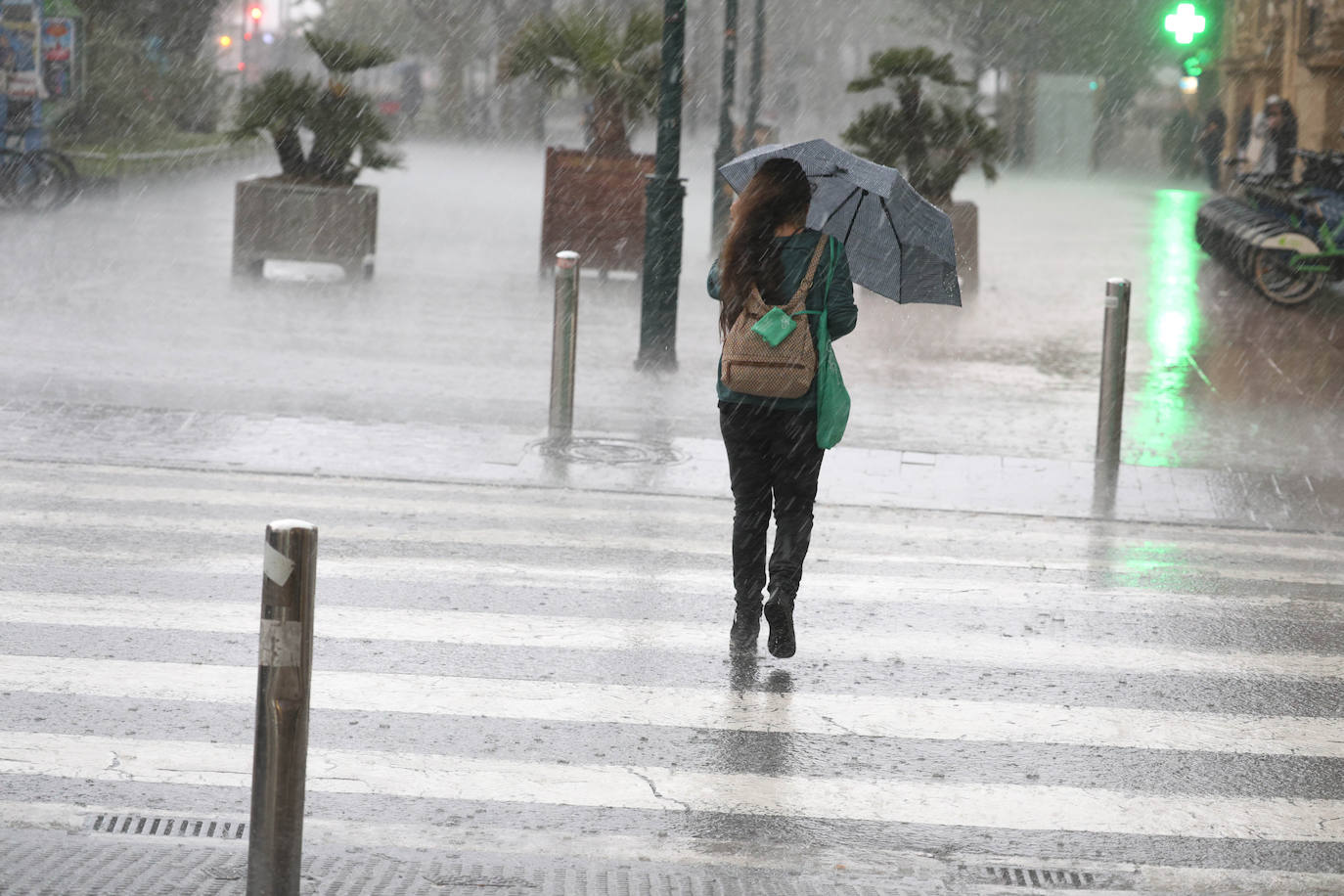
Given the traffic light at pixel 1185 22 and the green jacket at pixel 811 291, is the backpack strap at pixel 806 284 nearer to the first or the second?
the green jacket at pixel 811 291

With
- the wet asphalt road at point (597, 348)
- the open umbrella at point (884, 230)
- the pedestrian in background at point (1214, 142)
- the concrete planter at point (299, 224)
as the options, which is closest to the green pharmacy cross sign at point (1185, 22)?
the wet asphalt road at point (597, 348)

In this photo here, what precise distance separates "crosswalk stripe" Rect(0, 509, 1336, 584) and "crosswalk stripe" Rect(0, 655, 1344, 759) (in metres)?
2.03

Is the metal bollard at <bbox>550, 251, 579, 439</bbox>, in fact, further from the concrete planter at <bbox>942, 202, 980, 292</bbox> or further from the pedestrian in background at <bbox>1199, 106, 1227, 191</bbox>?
the pedestrian in background at <bbox>1199, 106, 1227, 191</bbox>

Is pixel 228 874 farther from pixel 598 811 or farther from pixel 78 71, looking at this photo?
pixel 78 71

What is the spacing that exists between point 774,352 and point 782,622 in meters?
0.96

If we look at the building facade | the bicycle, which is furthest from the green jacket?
the building facade

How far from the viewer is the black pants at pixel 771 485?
21.1 feet

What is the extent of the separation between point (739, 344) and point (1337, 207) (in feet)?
44.1

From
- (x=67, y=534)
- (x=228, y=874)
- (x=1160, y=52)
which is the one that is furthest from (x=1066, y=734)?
(x=1160, y=52)

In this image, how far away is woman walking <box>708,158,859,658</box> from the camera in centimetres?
628

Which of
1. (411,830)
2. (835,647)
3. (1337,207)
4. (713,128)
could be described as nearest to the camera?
(411,830)

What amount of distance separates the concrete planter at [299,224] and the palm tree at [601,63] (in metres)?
2.32

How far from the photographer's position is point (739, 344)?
6.29m

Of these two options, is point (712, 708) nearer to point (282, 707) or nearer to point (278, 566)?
point (282, 707)
